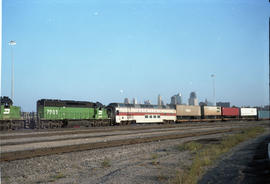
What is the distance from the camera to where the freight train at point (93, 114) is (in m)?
27.3

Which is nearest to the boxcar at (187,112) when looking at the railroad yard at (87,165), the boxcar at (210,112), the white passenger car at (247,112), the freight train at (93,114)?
the freight train at (93,114)

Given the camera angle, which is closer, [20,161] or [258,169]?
[258,169]

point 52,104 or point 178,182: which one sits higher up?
point 52,104

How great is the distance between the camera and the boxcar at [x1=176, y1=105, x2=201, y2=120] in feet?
164

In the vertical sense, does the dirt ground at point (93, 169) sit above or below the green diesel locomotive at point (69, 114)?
below

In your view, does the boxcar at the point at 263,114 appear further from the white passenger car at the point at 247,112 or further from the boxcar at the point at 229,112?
the boxcar at the point at 229,112

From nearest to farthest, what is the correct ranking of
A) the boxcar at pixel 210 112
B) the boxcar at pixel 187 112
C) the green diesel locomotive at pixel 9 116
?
the green diesel locomotive at pixel 9 116
the boxcar at pixel 187 112
the boxcar at pixel 210 112

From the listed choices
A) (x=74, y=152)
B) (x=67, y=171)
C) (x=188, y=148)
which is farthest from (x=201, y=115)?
(x=67, y=171)

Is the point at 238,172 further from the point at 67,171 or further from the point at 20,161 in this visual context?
the point at 20,161

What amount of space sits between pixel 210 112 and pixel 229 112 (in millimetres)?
8072

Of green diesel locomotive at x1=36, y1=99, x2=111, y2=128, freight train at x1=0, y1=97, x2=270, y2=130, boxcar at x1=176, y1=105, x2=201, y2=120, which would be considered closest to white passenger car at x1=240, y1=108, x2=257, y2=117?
freight train at x1=0, y1=97, x2=270, y2=130

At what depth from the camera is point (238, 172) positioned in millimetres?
9000

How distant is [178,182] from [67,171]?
14.5ft

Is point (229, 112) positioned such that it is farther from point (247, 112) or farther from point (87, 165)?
point (87, 165)
